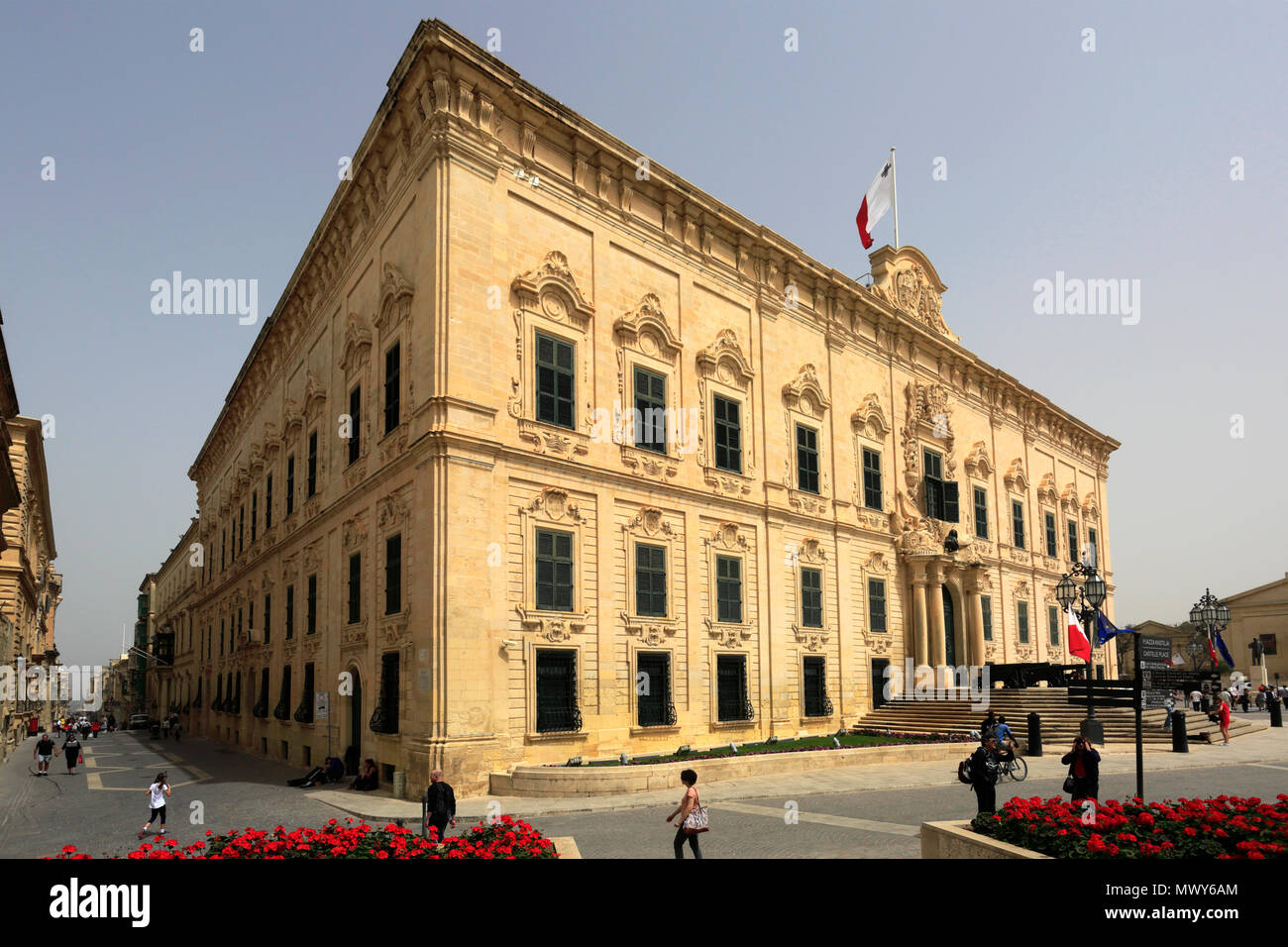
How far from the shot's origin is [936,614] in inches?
1356

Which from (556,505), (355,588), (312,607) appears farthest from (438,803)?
(312,607)

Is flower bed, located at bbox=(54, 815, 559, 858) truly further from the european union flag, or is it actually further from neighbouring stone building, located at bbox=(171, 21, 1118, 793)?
the european union flag

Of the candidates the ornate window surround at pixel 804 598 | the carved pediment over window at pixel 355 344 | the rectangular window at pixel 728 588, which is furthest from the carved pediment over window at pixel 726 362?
the carved pediment over window at pixel 355 344

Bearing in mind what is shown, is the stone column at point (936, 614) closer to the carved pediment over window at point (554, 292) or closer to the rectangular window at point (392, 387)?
the carved pediment over window at point (554, 292)

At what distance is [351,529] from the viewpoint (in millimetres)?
25453

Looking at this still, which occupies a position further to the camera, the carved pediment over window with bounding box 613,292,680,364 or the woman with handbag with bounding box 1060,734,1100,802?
the carved pediment over window with bounding box 613,292,680,364

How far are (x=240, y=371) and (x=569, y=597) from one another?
2757cm

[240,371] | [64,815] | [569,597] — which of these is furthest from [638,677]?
[240,371]

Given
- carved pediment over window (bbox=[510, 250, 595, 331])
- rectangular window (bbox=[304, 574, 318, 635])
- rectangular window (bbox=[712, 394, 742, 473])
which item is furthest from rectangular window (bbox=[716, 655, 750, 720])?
rectangular window (bbox=[304, 574, 318, 635])

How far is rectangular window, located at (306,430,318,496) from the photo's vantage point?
3028cm

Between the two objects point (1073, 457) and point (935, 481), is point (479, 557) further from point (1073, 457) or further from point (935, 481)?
point (1073, 457)

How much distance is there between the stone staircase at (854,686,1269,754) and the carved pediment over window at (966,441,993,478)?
10496mm

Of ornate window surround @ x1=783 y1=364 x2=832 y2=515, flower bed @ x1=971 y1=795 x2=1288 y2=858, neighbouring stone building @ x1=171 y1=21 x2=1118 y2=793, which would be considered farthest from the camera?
ornate window surround @ x1=783 y1=364 x2=832 y2=515

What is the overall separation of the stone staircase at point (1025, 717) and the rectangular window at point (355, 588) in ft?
54.1
